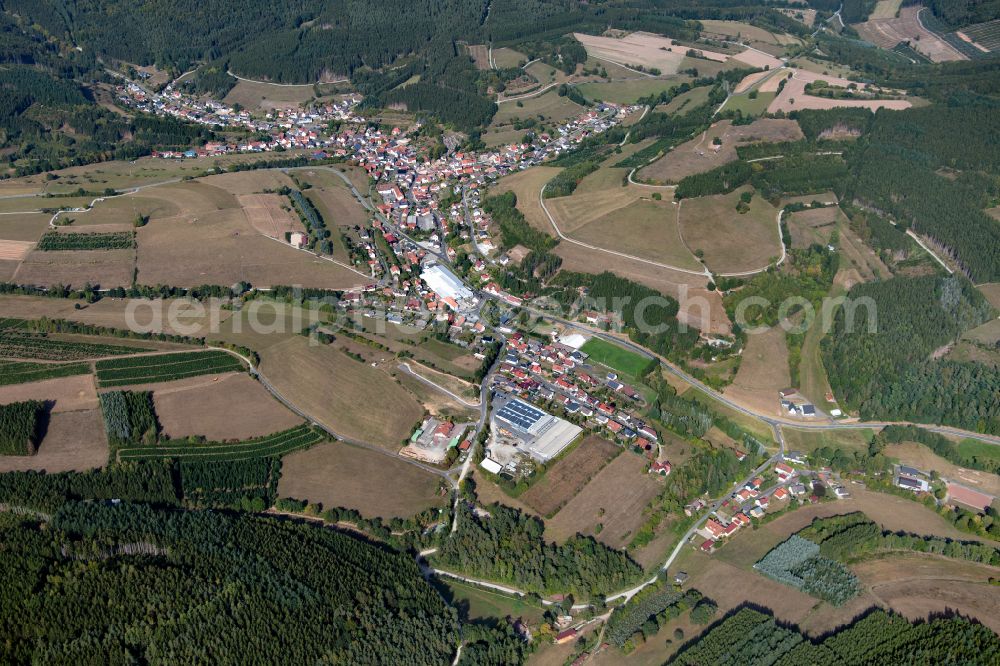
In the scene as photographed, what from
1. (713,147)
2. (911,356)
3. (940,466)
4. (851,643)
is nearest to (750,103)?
(713,147)

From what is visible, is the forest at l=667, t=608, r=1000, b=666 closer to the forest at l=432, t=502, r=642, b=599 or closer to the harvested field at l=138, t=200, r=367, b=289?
the forest at l=432, t=502, r=642, b=599

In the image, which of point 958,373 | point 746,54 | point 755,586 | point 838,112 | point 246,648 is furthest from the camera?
point 746,54

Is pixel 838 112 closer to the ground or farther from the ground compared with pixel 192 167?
farther from the ground

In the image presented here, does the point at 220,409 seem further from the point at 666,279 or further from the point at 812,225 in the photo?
the point at 812,225

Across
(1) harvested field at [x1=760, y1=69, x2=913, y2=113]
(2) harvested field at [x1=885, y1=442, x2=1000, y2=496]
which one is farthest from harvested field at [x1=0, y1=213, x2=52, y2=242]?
(1) harvested field at [x1=760, y1=69, x2=913, y2=113]

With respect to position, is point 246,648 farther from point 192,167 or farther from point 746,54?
point 746,54

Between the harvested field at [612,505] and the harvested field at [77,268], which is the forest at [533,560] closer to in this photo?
the harvested field at [612,505]

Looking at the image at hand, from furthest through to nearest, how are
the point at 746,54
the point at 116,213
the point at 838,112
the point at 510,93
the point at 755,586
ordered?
1. the point at 746,54
2. the point at 510,93
3. the point at 838,112
4. the point at 116,213
5. the point at 755,586

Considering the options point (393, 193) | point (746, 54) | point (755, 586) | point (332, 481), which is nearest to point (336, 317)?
point (332, 481)
